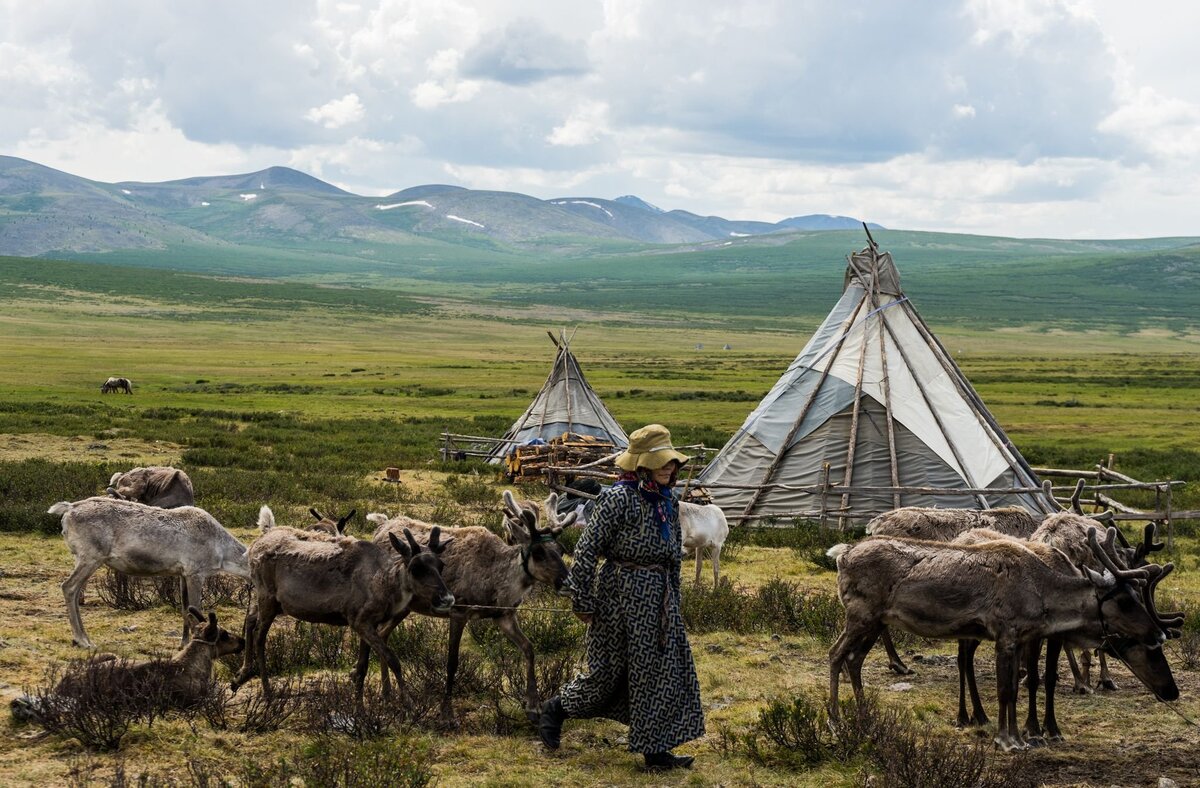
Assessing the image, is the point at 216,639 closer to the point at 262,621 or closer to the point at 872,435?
the point at 262,621

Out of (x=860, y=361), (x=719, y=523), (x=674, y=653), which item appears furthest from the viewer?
(x=860, y=361)

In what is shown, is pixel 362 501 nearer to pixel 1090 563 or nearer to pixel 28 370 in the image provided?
pixel 1090 563

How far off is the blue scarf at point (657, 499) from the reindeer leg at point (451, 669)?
191 cm

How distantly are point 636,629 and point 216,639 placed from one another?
309 centimetres

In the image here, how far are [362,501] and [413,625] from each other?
977 cm

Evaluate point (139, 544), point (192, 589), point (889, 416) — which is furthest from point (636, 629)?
point (889, 416)

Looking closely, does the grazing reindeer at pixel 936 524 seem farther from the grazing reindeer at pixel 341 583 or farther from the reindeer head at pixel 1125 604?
the grazing reindeer at pixel 341 583

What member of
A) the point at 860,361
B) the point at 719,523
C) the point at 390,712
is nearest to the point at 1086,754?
the point at 390,712

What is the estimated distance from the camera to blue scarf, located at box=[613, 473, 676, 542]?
7.32 metres

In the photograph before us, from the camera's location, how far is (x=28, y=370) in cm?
5916

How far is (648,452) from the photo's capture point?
288 inches

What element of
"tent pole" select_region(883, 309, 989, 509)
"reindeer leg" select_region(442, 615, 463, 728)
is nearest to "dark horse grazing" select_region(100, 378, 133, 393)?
"tent pole" select_region(883, 309, 989, 509)

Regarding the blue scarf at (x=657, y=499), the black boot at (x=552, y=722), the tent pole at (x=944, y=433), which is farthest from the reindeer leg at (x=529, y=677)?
the tent pole at (x=944, y=433)

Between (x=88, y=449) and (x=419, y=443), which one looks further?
(x=419, y=443)
